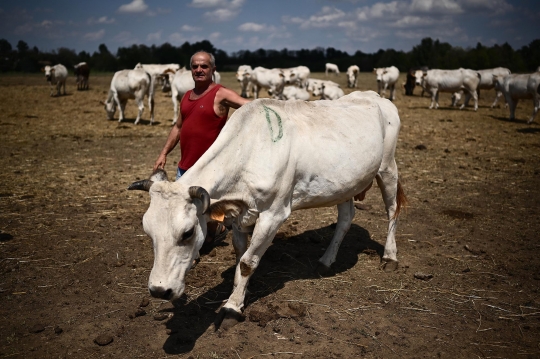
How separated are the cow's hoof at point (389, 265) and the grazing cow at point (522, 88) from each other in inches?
570

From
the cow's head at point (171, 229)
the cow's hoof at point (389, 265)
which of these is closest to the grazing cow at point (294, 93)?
Result: the cow's hoof at point (389, 265)

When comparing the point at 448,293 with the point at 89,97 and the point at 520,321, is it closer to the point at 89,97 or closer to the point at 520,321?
the point at 520,321

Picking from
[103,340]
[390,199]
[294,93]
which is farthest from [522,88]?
[103,340]

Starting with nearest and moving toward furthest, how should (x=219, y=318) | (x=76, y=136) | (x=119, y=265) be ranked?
1. (x=219, y=318)
2. (x=119, y=265)
3. (x=76, y=136)

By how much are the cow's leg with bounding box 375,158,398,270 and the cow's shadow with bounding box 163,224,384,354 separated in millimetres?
306

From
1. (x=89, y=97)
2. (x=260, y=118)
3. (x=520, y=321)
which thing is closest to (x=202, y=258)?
(x=260, y=118)

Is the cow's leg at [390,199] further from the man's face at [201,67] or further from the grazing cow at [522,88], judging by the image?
the grazing cow at [522,88]

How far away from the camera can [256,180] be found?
3816 mm

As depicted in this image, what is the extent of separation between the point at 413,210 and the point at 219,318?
4.35 m

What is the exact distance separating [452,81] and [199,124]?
20.6 meters

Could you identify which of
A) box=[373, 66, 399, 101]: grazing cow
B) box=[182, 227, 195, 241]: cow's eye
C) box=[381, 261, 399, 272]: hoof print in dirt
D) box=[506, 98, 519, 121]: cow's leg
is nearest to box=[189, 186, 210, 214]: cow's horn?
box=[182, 227, 195, 241]: cow's eye

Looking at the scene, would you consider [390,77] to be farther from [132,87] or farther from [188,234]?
[188,234]

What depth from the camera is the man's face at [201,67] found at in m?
4.64

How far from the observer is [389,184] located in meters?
5.30
